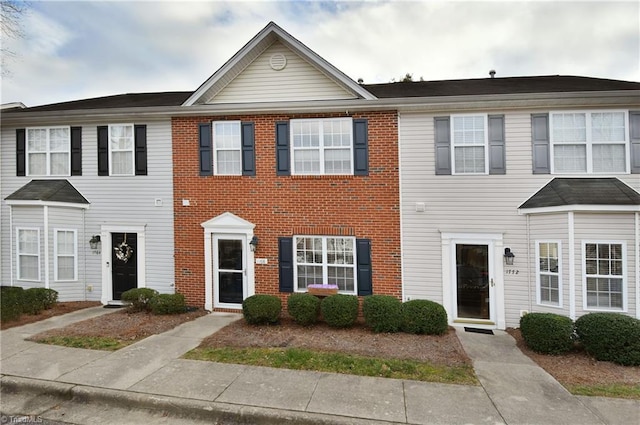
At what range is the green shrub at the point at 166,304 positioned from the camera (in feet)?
28.8

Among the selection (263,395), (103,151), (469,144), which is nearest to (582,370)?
(469,144)

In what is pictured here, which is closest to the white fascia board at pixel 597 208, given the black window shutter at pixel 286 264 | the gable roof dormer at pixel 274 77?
the gable roof dormer at pixel 274 77

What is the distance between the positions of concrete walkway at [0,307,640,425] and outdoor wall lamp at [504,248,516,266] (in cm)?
259

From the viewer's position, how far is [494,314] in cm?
830

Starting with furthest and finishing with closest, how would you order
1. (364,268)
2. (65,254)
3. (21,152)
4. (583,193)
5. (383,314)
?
(21,152), (65,254), (364,268), (383,314), (583,193)

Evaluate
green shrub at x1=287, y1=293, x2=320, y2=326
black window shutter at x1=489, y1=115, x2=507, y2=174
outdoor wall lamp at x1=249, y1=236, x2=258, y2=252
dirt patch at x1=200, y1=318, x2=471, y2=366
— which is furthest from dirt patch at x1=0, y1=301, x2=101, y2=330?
black window shutter at x1=489, y1=115, x2=507, y2=174

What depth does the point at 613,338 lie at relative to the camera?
6.12 meters

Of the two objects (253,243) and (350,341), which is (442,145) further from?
(253,243)

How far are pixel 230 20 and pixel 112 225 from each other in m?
→ 8.88

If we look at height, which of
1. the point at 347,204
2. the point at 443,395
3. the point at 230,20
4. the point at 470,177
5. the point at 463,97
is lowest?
the point at 443,395

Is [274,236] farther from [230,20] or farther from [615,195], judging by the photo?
[230,20]

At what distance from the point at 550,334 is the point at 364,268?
13.5 feet

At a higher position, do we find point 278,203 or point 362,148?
point 362,148

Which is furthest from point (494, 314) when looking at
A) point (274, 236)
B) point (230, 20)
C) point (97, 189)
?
point (230, 20)
